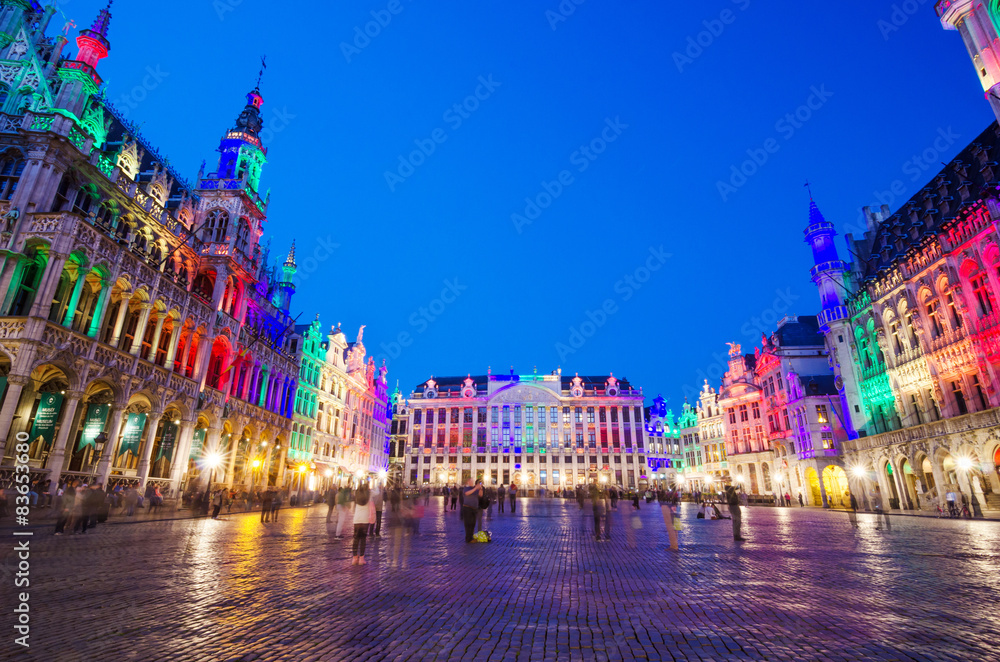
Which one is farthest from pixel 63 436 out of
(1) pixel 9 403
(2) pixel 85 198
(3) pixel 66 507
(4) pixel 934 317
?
(4) pixel 934 317

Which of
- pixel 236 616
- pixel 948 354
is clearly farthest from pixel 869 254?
pixel 236 616

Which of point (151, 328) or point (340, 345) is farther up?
point (340, 345)

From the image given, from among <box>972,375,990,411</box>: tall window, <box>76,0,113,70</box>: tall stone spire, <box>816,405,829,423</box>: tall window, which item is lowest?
<box>972,375,990,411</box>: tall window

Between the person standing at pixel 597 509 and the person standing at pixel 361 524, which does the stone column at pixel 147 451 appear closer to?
the person standing at pixel 361 524

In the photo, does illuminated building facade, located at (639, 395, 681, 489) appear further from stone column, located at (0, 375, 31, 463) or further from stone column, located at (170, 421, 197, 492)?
stone column, located at (0, 375, 31, 463)

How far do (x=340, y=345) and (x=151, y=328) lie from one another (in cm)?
3320

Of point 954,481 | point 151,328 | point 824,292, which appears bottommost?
point 954,481

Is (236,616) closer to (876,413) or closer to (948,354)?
(948,354)

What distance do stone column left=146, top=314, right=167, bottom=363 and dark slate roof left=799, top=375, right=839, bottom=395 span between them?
194 ft

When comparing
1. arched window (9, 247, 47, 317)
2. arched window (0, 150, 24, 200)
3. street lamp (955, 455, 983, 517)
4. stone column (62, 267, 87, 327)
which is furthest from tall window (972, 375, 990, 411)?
arched window (0, 150, 24, 200)

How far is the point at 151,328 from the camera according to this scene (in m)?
30.5

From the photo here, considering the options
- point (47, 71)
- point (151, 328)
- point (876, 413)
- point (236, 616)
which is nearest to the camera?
point (236, 616)

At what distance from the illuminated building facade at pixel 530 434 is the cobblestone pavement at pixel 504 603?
85.8 metres

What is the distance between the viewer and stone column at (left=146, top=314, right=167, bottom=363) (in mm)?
29219
